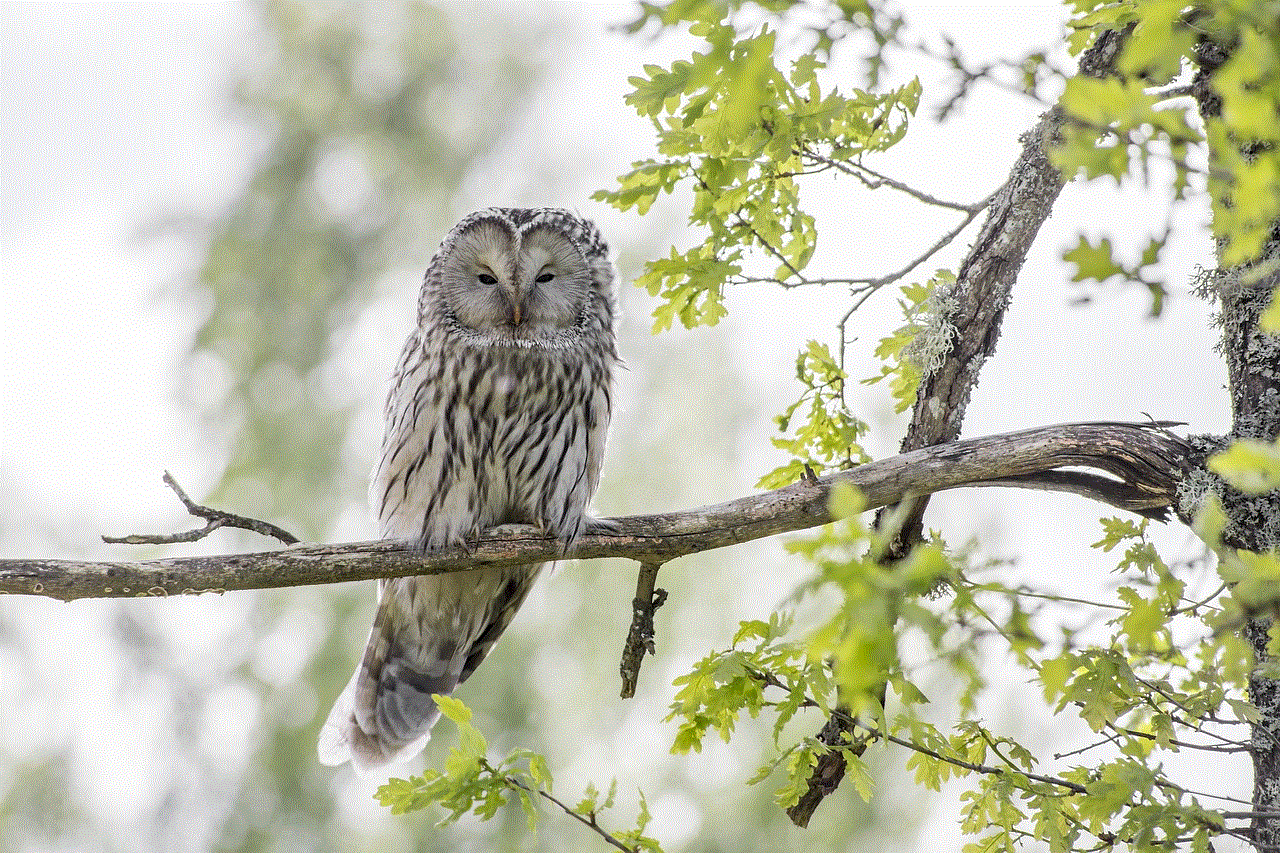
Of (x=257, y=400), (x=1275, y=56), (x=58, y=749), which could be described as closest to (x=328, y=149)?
(x=257, y=400)

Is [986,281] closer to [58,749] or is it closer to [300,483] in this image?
[300,483]

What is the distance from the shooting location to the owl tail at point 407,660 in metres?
3.40

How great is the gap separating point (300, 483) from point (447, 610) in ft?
13.5

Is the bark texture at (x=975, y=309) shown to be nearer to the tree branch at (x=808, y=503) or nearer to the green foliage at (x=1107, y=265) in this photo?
the tree branch at (x=808, y=503)

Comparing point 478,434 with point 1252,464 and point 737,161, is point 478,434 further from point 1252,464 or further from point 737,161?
point 1252,464

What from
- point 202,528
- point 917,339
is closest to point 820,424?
point 917,339

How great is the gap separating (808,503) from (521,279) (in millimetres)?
1213

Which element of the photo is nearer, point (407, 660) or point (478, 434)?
point (478, 434)

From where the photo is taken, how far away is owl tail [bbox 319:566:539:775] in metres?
3.40

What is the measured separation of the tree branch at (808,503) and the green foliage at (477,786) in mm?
486

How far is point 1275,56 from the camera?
90 centimetres

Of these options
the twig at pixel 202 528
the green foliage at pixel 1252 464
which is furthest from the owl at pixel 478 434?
the green foliage at pixel 1252 464

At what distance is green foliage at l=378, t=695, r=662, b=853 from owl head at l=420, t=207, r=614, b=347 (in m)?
1.40

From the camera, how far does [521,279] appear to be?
318cm
